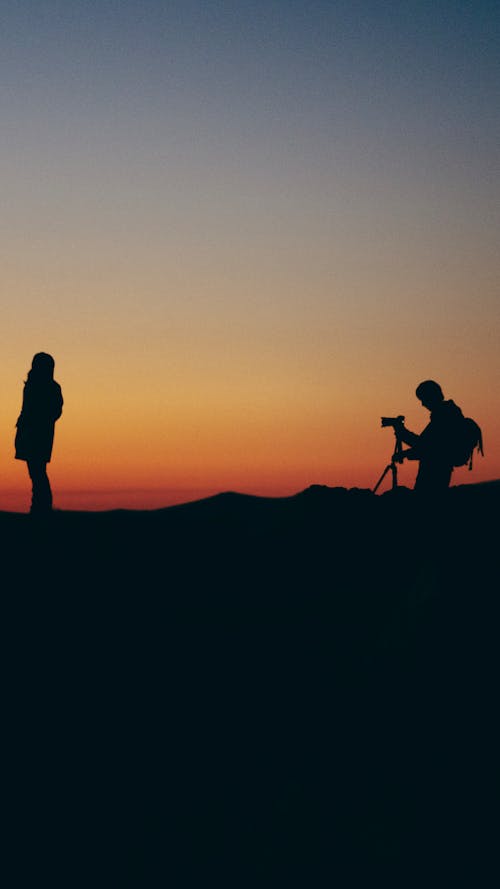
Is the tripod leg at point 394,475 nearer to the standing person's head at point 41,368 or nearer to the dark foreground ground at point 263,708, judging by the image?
the dark foreground ground at point 263,708

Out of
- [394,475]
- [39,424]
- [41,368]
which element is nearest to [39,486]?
[39,424]

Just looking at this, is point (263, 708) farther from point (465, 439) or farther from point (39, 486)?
point (39, 486)

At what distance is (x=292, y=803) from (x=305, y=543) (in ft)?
15.7

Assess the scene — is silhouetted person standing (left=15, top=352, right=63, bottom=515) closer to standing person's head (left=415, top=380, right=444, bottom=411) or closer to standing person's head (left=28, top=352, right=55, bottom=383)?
standing person's head (left=28, top=352, right=55, bottom=383)

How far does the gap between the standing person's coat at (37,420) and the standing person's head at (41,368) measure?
0.04 ft

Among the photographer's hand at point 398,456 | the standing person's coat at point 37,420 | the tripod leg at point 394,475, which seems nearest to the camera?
the photographer's hand at point 398,456

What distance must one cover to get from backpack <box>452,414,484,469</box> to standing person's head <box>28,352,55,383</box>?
4987mm

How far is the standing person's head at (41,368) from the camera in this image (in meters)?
12.6

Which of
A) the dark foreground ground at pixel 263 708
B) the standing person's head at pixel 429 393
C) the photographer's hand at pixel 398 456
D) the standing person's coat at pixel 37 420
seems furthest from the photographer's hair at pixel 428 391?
the standing person's coat at pixel 37 420

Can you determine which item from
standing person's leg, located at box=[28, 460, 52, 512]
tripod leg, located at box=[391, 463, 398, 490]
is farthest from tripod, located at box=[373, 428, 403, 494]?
standing person's leg, located at box=[28, 460, 52, 512]

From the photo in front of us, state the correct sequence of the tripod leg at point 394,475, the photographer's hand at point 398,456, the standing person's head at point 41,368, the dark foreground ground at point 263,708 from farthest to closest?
the standing person's head at point 41,368 → the tripod leg at point 394,475 → the photographer's hand at point 398,456 → the dark foreground ground at point 263,708

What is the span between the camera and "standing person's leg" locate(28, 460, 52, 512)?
12531 millimetres

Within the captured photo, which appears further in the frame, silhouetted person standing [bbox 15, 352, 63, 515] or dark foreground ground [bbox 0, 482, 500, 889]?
silhouetted person standing [bbox 15, 352, 63, 515]

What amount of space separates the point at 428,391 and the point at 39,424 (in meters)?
4.76
